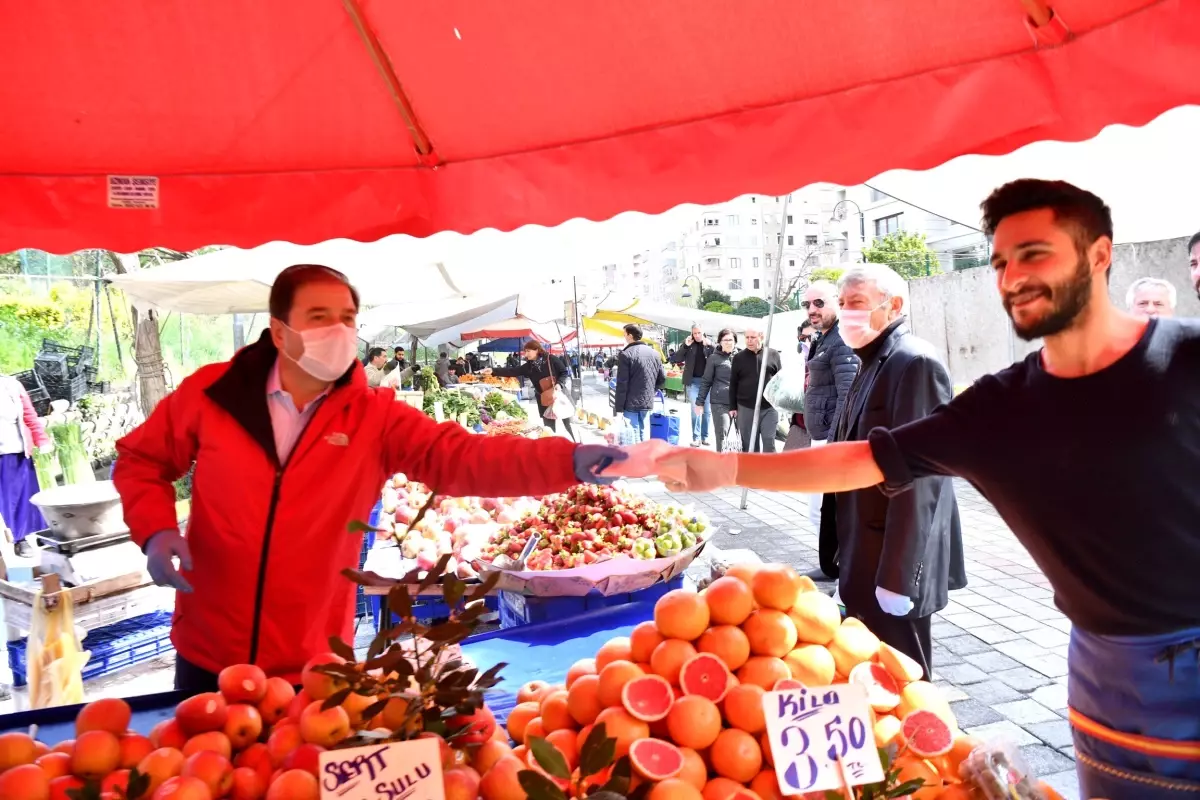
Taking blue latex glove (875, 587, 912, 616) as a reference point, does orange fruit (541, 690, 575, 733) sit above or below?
above

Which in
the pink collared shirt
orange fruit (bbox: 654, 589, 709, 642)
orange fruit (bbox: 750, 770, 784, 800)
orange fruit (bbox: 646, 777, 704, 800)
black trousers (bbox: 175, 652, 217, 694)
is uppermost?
the pink collared shirt

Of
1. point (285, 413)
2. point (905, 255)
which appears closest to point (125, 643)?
point (285, 413)

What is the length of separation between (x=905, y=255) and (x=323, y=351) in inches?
1329

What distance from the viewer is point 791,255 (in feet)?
227

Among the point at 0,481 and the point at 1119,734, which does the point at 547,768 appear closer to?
the point at 1119,734

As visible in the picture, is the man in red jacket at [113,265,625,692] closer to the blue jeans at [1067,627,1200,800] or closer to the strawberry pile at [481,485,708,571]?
the blue jeans at [1067,627,1200,800]

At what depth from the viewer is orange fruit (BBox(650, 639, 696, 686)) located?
1.54 m

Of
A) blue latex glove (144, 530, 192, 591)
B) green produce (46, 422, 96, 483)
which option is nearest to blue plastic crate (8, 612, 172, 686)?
blue latex glove (144, 530, 192, 591)

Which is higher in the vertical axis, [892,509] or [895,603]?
[892,509]

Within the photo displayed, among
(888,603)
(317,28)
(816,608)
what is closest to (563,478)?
(816,608)

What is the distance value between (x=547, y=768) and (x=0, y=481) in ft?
24.8

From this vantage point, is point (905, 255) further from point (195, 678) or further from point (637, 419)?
point (195, 678)

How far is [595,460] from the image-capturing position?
197 centimetres

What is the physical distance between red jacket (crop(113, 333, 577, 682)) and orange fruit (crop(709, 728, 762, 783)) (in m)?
0.84
